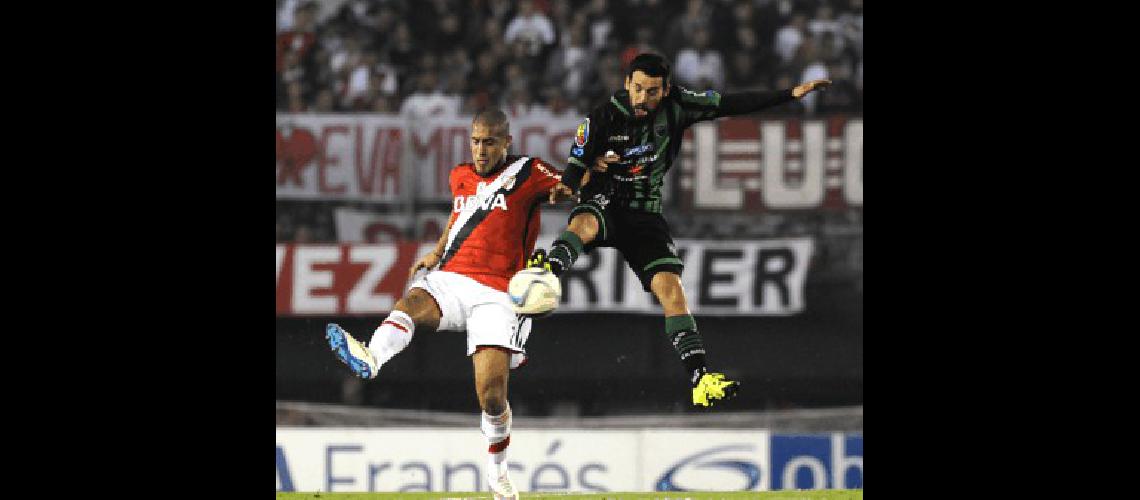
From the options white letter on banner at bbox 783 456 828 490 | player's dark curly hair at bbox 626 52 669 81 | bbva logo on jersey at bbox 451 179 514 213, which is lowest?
white letter on banner at bbox 783 456 828 490

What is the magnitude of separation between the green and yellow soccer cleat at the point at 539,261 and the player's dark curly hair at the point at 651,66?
1.10m

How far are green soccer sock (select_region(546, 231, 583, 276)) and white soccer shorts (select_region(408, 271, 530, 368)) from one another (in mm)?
412

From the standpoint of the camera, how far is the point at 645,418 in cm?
1353

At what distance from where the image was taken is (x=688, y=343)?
24.6ft

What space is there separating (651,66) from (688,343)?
1.59 meters

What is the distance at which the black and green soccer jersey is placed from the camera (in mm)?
7293

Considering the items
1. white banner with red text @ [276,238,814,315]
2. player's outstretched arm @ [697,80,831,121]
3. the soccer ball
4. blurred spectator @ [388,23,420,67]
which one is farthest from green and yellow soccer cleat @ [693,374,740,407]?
blurred spectator @ [388,23,420,67]

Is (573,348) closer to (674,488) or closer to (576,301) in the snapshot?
(576,301)

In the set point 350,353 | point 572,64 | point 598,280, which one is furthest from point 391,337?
point 572,64

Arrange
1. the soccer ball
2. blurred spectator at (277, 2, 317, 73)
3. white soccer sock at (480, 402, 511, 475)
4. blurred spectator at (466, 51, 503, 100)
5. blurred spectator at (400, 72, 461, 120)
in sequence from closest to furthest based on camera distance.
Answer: the soccer ball → white soccer sock at (480, 402, 511, 475) → blurred spectator at (400, 72, 461, 120) → blurred spectator at (466, 51, 503, 100) → blurred spectator at (277, 2, 317, 73)

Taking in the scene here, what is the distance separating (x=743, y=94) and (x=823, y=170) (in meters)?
6.49

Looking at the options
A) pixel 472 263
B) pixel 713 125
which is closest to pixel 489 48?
pixel 713 125

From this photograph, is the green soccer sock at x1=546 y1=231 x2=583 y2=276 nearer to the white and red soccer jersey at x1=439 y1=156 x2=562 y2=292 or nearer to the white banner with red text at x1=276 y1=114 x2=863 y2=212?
the white and red soccer jersey at x1=439 y1=156 x2=562 y2=292

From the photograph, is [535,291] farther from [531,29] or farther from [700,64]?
[531,29]
